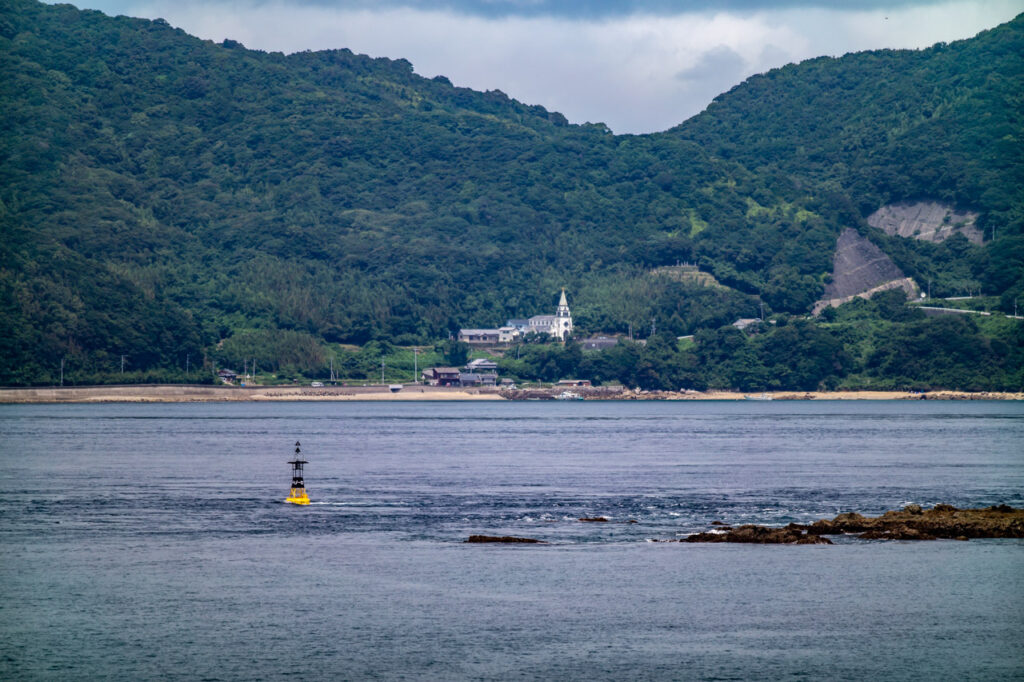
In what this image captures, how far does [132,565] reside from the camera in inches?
1718

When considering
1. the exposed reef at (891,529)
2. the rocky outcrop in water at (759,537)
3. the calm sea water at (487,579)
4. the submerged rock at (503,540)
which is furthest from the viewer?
the exposed reef at (891,529)

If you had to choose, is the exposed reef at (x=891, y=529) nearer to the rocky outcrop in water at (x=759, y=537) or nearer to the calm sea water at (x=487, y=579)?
the rocky outcrop in water at (x=759, y=537)

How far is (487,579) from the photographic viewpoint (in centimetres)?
4094

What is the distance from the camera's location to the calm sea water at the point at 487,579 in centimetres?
3100

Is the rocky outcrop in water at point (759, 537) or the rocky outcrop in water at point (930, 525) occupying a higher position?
the rocky outcrop in water at point (930, 525)

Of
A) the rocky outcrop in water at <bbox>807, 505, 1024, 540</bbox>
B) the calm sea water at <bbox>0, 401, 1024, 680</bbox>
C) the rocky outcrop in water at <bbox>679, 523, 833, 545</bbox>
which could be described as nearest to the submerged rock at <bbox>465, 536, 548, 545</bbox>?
the calm sea water at <bbox>0, 401, 1024, 680</bbox>

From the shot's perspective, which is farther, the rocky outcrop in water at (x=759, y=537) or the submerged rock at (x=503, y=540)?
the submerged rock at (x=503, y=540)

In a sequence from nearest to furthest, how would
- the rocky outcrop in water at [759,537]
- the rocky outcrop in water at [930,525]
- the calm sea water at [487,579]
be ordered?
1. the calm sea water at [487,579]
2. the rocky outcrop in water at [759,537]
3. the rocky outcrop in water at [930,525]

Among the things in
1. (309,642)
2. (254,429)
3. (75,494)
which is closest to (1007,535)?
(309,642)

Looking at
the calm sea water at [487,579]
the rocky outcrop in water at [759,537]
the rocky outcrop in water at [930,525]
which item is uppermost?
the rocky outcrop in water at [930,525]

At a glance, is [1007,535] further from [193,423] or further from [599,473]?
[193,423]

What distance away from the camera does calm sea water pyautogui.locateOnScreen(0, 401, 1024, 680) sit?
3100cm

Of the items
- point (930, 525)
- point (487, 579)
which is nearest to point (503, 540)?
point (487, 579)

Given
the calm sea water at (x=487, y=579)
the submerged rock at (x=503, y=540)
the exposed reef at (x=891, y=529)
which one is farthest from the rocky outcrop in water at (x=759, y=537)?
the submerged rock at (x=503, y=540)
